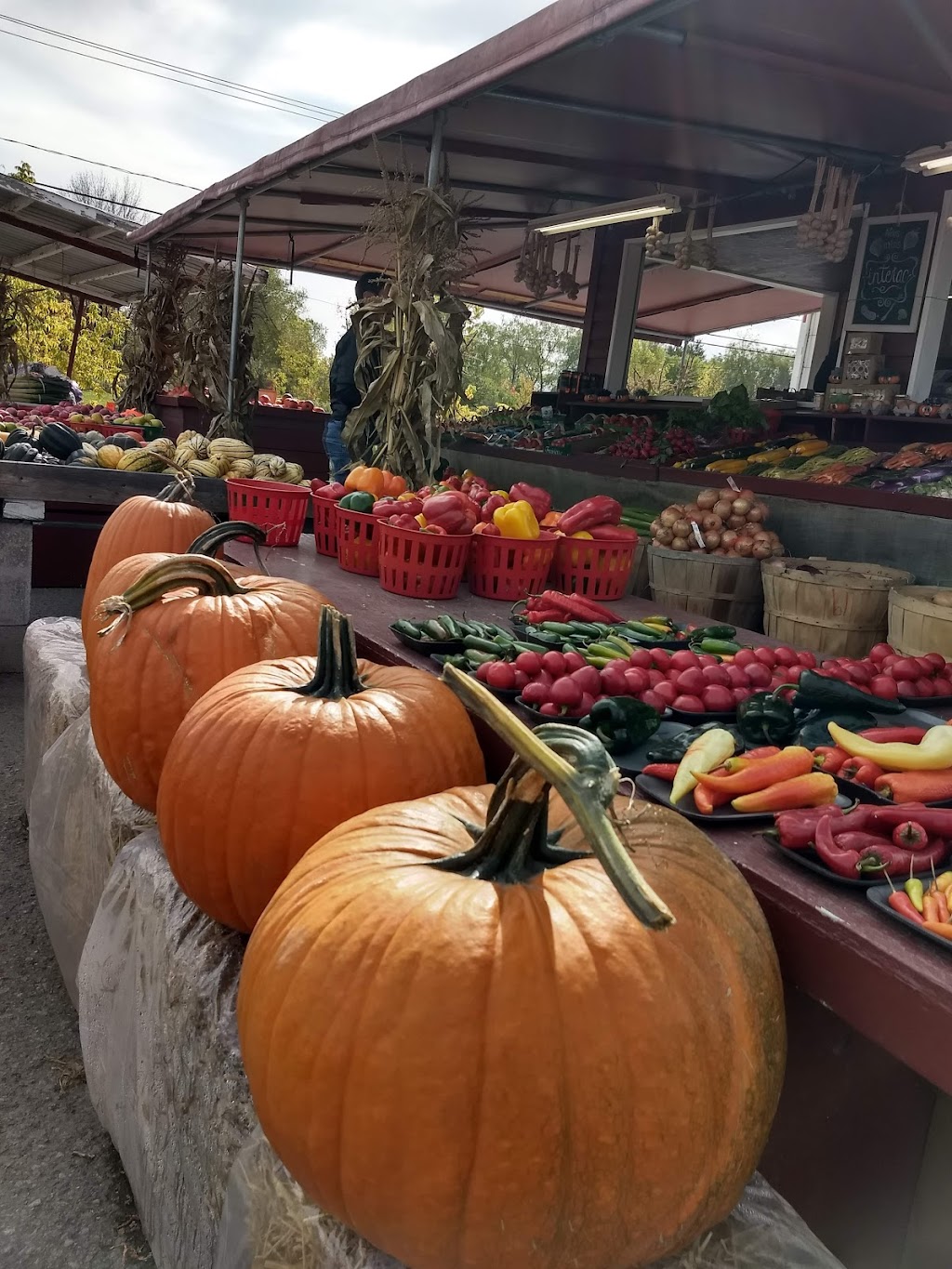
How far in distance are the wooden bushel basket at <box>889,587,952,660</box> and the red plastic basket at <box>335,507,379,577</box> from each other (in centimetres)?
247

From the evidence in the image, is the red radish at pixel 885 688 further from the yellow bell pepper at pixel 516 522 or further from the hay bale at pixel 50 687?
the hay bale at pixel 50 687

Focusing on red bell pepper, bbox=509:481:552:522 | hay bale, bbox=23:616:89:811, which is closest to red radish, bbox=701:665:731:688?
red bell pepper, bbox=509:481:552:522

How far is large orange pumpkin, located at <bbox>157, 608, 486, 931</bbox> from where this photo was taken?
1964mm

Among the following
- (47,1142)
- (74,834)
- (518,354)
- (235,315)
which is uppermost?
(518,354)

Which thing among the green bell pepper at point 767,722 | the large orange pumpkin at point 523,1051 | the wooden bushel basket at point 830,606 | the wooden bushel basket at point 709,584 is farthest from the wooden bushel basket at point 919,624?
the large orange pumpkin at point 523,1051

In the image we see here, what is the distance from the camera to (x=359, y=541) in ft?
13.3

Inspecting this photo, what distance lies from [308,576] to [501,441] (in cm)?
675

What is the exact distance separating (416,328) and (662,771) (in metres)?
4.35

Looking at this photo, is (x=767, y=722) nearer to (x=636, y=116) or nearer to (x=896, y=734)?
(x=896, y=734)

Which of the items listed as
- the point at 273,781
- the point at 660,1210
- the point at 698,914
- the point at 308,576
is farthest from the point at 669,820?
the point at 308,576

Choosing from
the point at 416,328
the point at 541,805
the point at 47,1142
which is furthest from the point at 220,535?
the point at 416,328

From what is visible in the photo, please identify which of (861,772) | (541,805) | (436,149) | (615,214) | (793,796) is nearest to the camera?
(541,805)

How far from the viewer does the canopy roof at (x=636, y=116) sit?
14.5 feet

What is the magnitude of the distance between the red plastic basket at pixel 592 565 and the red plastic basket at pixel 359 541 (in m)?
0.81
